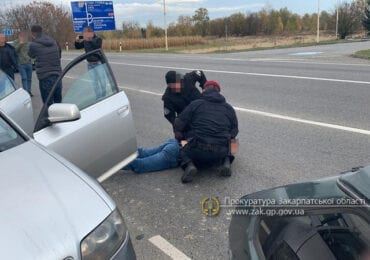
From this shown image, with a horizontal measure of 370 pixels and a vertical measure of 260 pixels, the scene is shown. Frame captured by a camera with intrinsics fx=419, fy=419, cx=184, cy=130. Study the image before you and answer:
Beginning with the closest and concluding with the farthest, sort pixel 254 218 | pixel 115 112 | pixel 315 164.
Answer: pixel 254 218 < pixel 115 112 < pixel 315 164

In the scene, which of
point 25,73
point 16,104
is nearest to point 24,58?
point 25,73

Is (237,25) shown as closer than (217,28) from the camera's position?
No

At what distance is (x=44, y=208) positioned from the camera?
2.05 m

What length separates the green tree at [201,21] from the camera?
3196 inches

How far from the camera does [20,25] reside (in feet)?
171

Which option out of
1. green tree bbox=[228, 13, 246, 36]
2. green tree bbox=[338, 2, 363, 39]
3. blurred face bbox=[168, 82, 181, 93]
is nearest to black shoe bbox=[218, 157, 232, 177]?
blurred face bbox=[168, 82, 181, 93]

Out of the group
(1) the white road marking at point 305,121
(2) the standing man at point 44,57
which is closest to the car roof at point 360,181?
(1) the white road marking at point 305,121

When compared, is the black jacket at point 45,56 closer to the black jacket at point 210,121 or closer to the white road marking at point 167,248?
the black jacket at point 210,121

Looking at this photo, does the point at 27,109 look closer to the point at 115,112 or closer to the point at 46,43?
the point at 115,112

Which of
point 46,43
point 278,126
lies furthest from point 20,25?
point 278,126

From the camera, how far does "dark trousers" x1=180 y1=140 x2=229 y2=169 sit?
463cm

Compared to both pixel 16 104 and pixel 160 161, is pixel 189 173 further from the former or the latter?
pixel 16 104

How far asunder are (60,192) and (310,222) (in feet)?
4.14

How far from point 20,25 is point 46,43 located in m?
48.9
